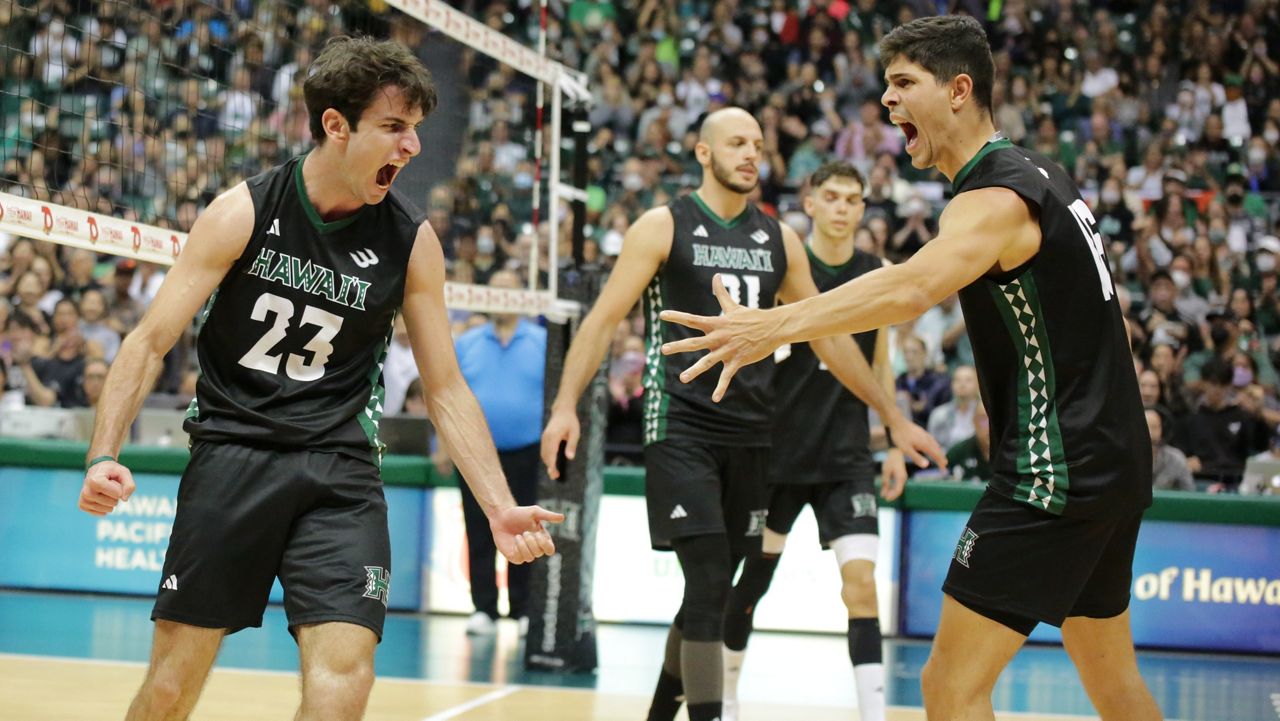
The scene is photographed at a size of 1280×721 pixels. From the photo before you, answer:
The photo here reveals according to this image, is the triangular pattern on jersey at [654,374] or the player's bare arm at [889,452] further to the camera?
the player's bare arm at [889,452]

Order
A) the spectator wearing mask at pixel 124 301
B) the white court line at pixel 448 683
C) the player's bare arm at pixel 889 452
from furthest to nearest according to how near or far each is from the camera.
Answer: the spectator wearing mask at pixel 124 301 → the white court line at pixel 448 683 → the player's bare arm at pixel 889 452

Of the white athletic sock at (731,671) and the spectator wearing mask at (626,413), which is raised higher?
the spectator wearing mask at (626,413)

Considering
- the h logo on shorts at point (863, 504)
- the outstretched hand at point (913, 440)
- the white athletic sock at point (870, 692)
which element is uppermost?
the outstretched hand at point (913, 440)

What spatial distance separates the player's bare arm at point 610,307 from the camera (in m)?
5.98

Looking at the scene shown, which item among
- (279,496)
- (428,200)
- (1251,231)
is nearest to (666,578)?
(428,200)

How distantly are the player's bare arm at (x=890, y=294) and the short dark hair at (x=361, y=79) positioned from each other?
1077 mm

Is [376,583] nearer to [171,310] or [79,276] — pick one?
[171,310]

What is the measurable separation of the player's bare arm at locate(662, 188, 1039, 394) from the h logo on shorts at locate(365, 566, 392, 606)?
3.43 feet

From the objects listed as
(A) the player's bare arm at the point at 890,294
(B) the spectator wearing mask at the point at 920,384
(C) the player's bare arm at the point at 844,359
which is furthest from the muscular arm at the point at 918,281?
(B) the spectator wearing mask at the point at 920,384

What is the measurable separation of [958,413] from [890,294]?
8.08 metres

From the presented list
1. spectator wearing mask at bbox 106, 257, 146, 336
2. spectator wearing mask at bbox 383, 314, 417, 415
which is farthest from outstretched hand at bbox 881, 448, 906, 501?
spectator wearing mask at bbox 106, 257, 146, 336

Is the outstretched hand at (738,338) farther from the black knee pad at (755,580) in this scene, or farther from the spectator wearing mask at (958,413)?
the spectator wearing mask at (958,413)

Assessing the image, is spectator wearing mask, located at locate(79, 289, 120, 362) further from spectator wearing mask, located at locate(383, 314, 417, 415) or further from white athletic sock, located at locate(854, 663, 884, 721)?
white athletic sock, located at locate(854, 663, 884, 721)

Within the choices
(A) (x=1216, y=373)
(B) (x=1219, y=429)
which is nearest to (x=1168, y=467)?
(B) (x=1219, y=429)
